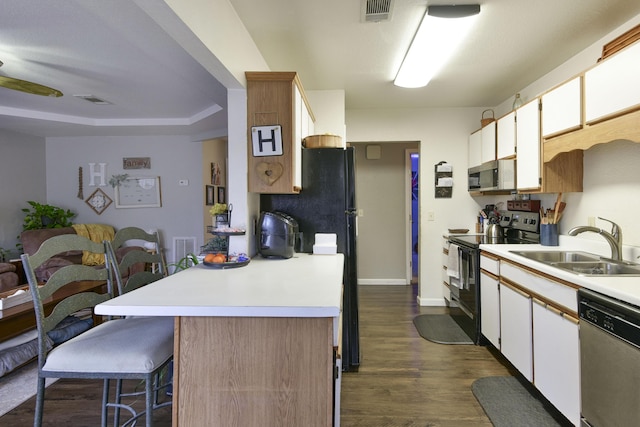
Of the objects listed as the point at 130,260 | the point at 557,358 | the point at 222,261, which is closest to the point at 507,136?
the point at 557,358

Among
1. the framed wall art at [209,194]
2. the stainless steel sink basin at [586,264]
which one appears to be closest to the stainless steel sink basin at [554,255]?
the stainless steel sink basin at [586,264]

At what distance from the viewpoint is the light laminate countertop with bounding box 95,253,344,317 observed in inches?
46.4

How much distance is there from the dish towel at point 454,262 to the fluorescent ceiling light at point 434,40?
1630mm

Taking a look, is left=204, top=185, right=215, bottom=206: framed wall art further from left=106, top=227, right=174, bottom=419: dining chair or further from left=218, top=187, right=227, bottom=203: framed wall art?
left=106, top=227, right=174, bottom=419: dining chair

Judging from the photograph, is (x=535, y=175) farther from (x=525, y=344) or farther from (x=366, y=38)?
(x=366, y=38)

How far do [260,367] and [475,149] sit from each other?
3479mm

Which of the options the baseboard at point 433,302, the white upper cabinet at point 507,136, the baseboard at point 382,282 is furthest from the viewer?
the baseboard at point 382,282

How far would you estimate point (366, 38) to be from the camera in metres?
2.37

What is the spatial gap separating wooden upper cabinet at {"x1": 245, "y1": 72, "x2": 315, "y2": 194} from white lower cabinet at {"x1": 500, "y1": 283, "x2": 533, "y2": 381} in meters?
1.69

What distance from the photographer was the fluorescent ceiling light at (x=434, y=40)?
2008mm

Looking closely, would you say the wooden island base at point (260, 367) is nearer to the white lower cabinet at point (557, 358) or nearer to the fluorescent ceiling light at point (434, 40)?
the white lower cabinet at point (557, 358)

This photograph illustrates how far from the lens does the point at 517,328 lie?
234 centimetres

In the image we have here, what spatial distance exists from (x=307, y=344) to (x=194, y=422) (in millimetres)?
508

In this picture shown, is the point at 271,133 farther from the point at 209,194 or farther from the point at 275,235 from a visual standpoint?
the point at 209,194
